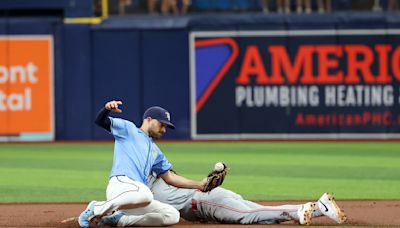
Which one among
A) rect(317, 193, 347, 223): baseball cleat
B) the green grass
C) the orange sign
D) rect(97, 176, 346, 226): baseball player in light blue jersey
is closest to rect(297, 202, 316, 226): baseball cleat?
rect(97, 176, 346, 226): baseball player in light blue jersey

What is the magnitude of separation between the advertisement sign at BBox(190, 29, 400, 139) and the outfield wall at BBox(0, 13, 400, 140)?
23mm

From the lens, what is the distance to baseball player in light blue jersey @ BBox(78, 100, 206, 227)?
9.40 metres

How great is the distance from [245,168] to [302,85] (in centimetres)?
711

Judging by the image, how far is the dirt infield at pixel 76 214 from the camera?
1011 centimetres

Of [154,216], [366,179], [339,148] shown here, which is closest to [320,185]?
[366,179]

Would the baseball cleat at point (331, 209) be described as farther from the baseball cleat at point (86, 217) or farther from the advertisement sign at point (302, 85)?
the advertisement sign at point (302, 85)

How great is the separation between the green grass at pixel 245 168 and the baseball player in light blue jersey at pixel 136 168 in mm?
2965

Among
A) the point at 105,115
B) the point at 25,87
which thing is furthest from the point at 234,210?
the point at 25,87

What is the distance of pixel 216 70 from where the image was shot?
23688 millimetres

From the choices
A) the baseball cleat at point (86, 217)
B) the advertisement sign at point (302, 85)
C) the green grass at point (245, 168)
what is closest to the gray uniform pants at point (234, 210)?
the baseball cleat at point (86, 217)

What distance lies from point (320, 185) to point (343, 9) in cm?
1081

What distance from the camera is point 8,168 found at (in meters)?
17.1

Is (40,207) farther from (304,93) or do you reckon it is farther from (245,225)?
(304,93)

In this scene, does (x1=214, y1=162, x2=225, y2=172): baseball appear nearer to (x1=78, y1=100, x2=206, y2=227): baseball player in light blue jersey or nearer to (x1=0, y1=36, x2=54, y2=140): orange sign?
(x1=78, y1=100, x2=206, y2=227): baseball player in light blue jersey
